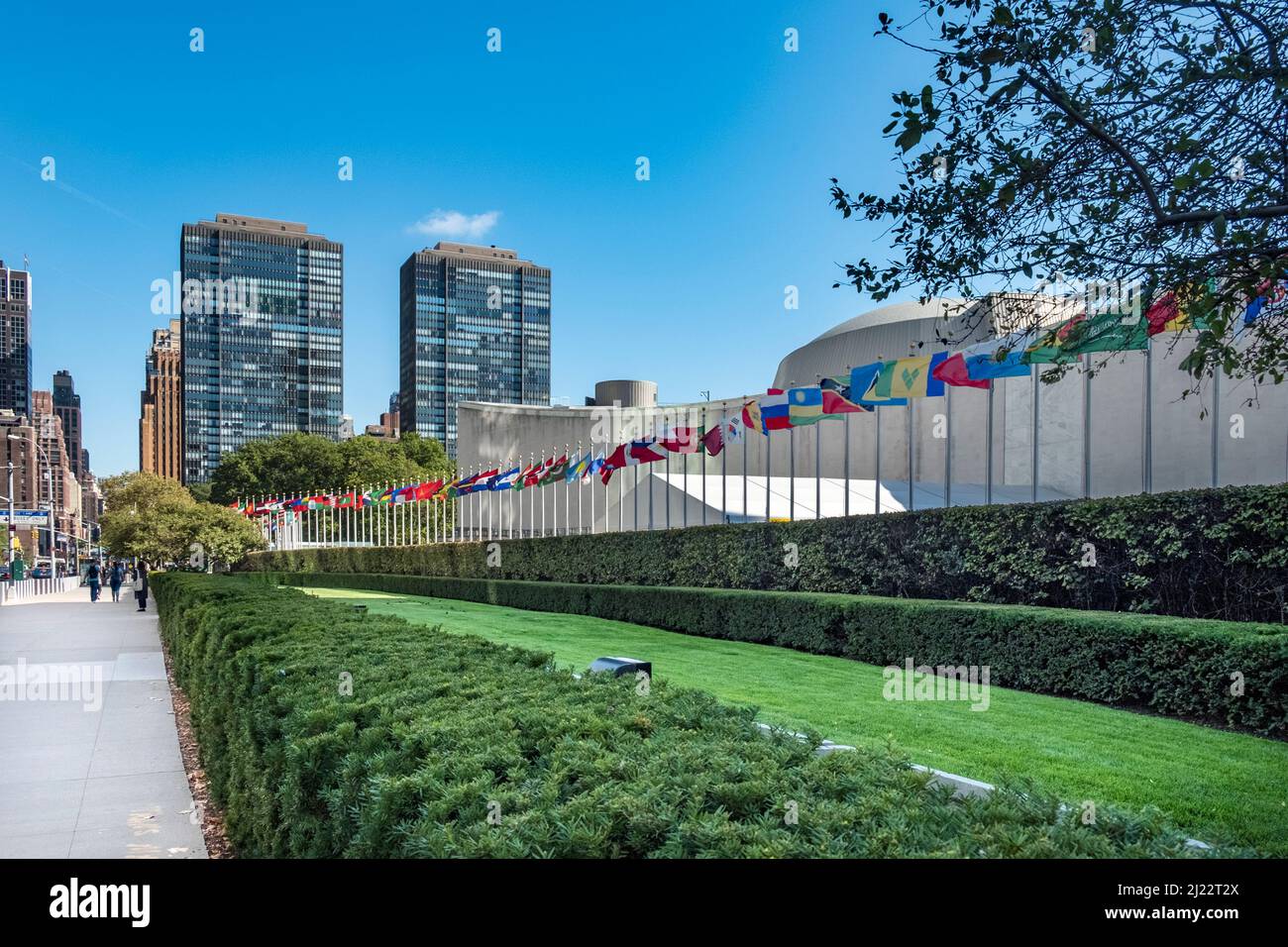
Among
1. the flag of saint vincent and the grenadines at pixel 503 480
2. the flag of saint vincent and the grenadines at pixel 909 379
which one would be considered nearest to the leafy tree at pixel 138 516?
the flag of saint vincent and the grenadines at pixel 503 480

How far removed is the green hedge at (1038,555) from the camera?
9.94 metres

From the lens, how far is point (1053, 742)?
736cm

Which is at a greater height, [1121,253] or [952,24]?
[952,24]

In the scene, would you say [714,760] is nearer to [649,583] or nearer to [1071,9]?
[1071,9]

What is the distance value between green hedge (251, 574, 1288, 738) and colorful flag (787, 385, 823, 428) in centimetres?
402

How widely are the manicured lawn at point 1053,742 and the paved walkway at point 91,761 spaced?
3.86 m

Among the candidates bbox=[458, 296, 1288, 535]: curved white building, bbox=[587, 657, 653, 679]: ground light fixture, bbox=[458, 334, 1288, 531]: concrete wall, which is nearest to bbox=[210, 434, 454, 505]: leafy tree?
bbox=[458, 334, 1288, 531]: concrete wall

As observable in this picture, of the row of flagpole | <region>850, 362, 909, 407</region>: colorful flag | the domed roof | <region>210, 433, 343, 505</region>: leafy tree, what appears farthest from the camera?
<region>210, 433, 343, 505</region>: leafy tree

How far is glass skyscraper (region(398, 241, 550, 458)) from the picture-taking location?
106312 millimetres

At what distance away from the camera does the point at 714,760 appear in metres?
3.38

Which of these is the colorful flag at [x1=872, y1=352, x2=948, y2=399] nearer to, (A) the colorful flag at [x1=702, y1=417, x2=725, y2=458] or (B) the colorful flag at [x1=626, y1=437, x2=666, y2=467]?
(A) the colorful flag at [x1=702, y1=417, x2=725, y2=458]
